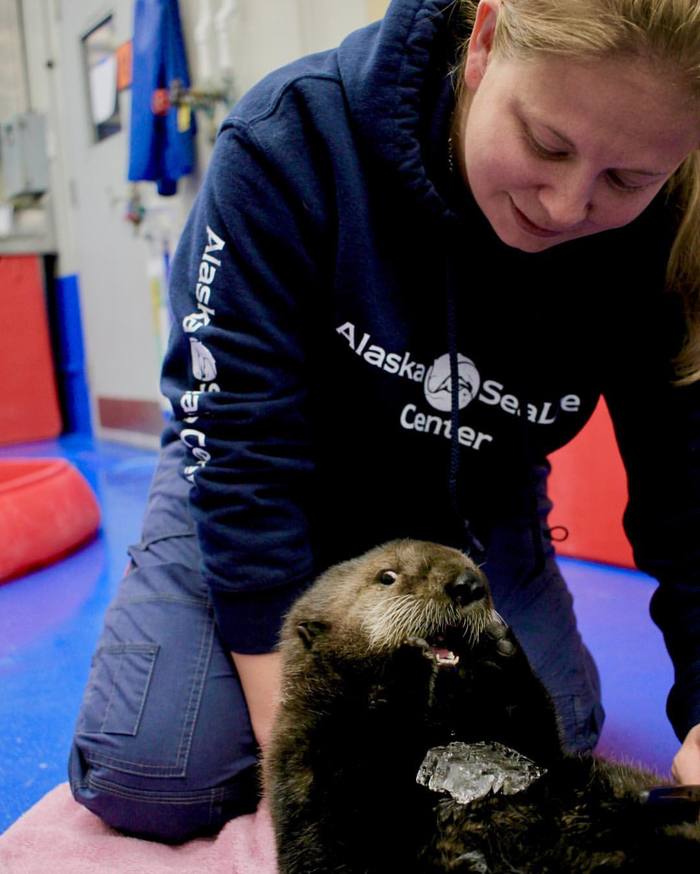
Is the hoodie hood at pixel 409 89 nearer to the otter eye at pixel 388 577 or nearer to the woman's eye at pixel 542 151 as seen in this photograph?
the woman's eye at pixel 542 151

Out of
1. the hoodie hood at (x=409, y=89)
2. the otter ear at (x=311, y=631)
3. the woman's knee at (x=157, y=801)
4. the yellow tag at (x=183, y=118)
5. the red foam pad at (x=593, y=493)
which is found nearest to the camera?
the otter ear at (x=311, y=631)

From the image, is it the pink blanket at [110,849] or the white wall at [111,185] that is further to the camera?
the white wall at [111,185]

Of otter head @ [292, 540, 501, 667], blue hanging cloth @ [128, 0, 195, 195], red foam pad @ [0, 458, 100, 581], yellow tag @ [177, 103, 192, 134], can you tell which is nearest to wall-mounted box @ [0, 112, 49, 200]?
blue hanging cloth @ [128, 0, 195, 195]

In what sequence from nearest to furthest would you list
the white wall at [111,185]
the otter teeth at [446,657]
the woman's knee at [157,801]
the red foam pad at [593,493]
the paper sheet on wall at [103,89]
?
1. the otter teeth at [446,657]
2. the woman's knee at [157,801]
3. the red foam pad at [593,493]
4. the white wall at [111,185]
5. the paper sheet on wall at [103,89]

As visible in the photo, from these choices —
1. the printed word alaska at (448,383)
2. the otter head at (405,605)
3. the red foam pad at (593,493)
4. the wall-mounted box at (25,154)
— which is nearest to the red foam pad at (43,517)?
the red foam pad at (593,493)

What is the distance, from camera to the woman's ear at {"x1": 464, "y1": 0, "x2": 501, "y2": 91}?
0.92m

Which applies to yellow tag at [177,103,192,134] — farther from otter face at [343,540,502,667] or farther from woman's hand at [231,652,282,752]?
otter face at [343,540,502,667]

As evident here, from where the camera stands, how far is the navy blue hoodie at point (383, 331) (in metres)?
1.12

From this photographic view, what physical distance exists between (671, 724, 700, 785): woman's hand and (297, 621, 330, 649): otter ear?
0.43 metres

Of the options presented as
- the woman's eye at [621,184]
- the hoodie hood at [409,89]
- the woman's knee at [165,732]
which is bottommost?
the woman's knee at [165,732]

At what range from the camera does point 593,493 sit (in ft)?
7.63

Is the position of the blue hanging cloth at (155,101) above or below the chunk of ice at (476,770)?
above

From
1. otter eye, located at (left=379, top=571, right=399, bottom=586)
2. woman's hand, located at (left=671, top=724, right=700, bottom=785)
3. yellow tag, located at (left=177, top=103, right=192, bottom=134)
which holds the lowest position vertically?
woman's hand, located at (left=671, top=724, right=700, bottom=785)

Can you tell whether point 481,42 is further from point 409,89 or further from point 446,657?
point 446,657
